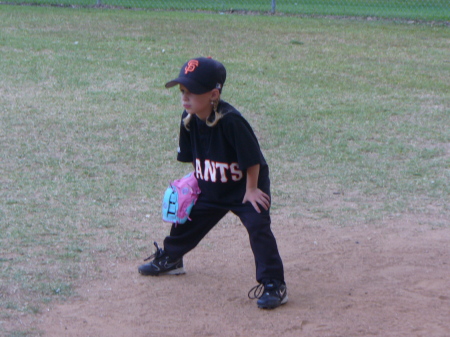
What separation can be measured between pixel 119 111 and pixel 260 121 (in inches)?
65.9

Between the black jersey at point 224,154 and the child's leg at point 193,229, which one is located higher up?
the black jersey at point 224,154

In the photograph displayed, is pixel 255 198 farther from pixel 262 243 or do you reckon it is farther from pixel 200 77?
pixel 200 77

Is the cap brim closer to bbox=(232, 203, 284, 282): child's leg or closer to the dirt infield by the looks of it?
bbox=(232, 203, 284, 282): child's leg

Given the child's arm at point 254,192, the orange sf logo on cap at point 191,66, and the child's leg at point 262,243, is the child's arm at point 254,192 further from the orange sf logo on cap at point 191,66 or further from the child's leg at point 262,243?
the orange sf logo on cap at point 191,66

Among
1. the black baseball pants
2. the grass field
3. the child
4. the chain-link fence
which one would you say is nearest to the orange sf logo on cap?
the child

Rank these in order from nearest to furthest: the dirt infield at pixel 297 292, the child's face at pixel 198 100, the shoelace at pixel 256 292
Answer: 1. the dirt infield at pixel 297 292
2. the child's face at pixel 198 100
3. the shoelace at pixel 256 292

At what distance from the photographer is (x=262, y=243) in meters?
3.76

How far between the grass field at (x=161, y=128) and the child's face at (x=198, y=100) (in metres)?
1.25

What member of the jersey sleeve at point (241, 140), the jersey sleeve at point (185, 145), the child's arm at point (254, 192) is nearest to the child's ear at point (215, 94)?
the jersey sleeve at point (241, 140)

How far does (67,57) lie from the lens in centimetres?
1023

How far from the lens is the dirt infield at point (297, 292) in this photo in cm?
355

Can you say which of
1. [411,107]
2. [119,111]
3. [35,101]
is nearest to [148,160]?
[119,111]

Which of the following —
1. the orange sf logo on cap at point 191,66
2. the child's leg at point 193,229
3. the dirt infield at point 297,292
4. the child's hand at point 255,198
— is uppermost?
the orange sf logo on cap at point 191,66

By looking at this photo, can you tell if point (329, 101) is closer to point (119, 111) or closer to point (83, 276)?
point (119, 111)
